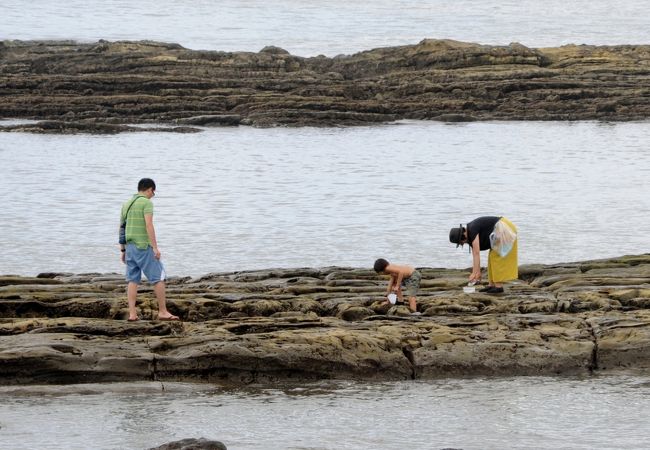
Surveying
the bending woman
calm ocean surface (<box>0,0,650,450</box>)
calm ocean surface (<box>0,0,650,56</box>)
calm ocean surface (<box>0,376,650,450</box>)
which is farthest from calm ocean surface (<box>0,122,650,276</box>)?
calm ocean surface (<box>0,0,650,56</box>)

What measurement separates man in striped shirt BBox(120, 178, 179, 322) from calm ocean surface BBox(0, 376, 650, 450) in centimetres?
153

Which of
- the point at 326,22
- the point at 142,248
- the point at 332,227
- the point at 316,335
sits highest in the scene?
the point at 326,22

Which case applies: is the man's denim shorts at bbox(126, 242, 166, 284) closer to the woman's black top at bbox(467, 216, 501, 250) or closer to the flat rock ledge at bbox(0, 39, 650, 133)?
the woman's black top at bbox(467, 216, 501, 250)

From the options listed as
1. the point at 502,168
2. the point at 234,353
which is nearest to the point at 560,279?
the point at 234,353

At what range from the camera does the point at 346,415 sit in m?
13.0

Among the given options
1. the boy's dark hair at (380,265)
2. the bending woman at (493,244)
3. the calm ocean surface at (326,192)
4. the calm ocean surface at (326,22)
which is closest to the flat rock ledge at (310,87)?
the calm ocean surface at (326,192)

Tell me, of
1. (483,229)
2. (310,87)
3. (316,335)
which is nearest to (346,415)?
(316,335)

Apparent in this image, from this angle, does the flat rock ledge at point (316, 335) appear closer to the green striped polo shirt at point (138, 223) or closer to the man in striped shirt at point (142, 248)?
the man in striped shirt at point (142, 248)

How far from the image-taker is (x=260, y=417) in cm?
1291

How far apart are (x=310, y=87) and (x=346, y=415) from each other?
131ft

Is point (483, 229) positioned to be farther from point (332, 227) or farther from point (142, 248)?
point (332, 227)

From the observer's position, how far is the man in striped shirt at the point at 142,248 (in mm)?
14930

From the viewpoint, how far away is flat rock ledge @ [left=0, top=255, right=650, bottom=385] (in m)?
13.9

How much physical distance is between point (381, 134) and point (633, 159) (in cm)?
1028
